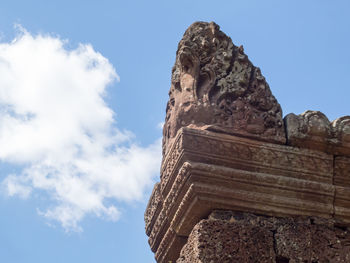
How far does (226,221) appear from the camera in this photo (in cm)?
357

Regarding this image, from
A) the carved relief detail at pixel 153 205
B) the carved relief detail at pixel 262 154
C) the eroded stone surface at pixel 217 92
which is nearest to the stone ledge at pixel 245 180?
the carved relief detail at pixel 262 154

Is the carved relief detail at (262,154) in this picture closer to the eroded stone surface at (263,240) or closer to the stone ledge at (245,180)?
the stone ledge at (245,180)

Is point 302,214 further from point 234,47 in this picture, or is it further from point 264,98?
point 234,47

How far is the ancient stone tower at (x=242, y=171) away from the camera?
3584 mm

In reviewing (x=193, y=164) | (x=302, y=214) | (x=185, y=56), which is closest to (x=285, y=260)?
(x=302, y=214)

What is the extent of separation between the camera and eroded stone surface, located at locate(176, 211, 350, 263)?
3.45 metres

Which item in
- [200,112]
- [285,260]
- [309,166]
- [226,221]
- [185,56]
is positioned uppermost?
[185,56]

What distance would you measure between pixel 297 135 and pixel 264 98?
1.25 feet

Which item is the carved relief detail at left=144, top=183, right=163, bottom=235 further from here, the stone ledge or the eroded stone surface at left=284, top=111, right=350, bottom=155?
the eroded stone surface at left=284, top=111, right=350, bottom=155

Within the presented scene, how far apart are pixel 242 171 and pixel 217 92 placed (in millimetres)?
671

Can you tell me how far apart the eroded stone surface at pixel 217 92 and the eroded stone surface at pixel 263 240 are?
1.99 ft

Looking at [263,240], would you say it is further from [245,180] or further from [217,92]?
[217,92]

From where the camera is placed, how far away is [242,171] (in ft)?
12.1

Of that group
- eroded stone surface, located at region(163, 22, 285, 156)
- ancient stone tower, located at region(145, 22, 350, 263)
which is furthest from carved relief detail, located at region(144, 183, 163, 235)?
eroded stone surface, located at region(163, 22, 285, 156)
